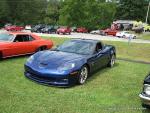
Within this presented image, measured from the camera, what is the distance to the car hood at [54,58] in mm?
8742

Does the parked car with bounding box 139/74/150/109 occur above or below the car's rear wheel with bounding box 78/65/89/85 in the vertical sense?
above

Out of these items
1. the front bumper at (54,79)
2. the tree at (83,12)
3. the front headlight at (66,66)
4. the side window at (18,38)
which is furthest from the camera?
the tree at (83,12)

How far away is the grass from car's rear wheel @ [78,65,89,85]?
0.56ft

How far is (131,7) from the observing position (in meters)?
97.3

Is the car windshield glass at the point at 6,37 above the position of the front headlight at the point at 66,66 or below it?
Result: above

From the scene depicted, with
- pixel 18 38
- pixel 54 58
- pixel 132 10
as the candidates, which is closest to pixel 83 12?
pixel 132 10

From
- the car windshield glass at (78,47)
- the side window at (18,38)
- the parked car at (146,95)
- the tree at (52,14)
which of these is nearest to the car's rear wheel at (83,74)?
the car windshield glass at (78,47)

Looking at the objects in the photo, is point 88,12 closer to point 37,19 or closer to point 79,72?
point 37,19

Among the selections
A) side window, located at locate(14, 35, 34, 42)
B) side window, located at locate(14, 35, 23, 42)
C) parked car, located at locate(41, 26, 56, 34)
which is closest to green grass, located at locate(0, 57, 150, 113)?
side window, located at locate(14, 35, 23, 42)

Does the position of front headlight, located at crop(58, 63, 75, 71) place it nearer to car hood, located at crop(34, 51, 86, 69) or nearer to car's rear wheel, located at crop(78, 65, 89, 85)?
car hood, located at crop(34, 51, 86, 69)

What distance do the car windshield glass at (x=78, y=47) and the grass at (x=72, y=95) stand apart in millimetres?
925

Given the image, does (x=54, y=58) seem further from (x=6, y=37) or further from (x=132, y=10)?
(x=132, y=10)

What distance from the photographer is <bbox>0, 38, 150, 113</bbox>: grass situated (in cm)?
670

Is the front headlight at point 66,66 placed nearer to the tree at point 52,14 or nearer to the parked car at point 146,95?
the parked car at point 146,95
